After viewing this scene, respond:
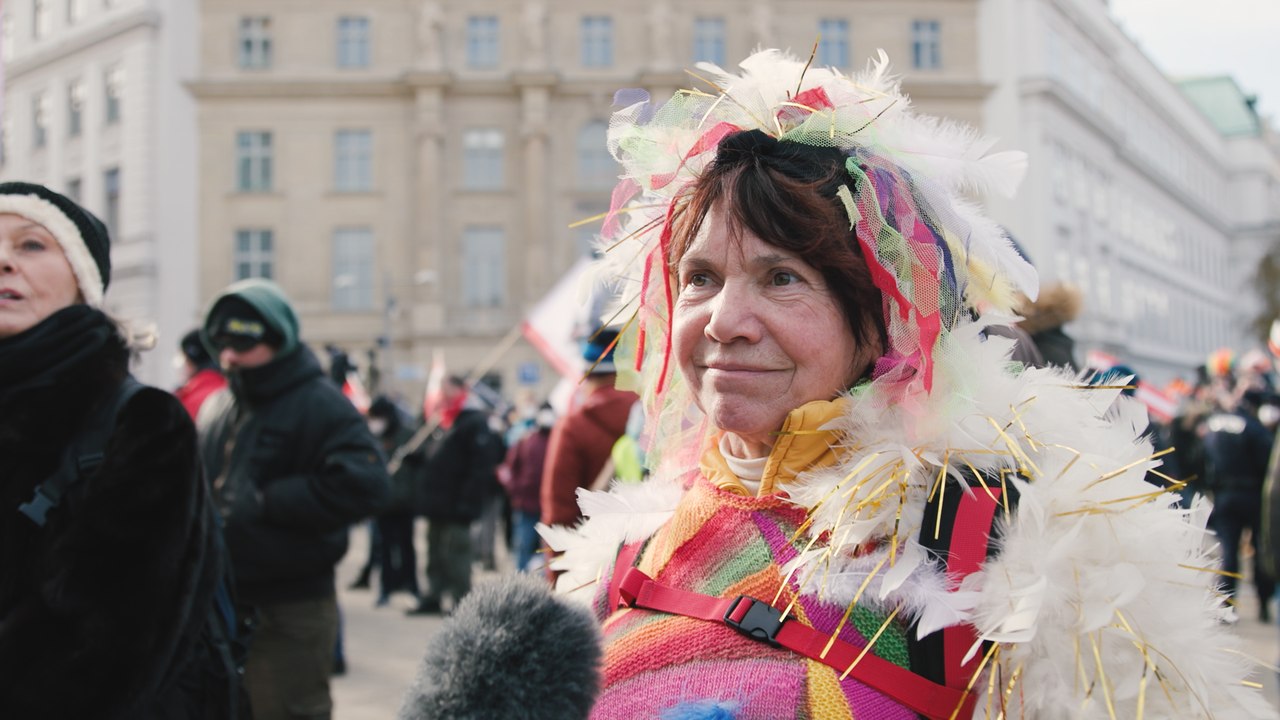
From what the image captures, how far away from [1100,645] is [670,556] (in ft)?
2.05

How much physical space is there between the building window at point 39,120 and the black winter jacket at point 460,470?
3217 cm

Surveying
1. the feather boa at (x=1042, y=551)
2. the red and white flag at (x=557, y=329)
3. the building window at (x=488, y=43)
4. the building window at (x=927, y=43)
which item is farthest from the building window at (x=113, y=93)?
the feather boa at (x=1042, y=551)

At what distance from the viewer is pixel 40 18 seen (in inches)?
1367

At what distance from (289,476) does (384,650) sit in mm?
3879

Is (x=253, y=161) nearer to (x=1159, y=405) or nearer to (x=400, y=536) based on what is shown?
(x=400, y=536)

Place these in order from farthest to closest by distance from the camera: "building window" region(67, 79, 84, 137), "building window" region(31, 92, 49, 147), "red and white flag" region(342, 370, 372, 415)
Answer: "building window" region(31, 92, 49, 147)
"building window" region(67, 79, 84, 137)
"red and white flag" region(342, 370, 372, 415)

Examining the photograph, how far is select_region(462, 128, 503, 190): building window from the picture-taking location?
103 feet

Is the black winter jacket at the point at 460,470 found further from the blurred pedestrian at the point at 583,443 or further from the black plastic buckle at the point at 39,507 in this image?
the black plastic buckle at the point at 39,507

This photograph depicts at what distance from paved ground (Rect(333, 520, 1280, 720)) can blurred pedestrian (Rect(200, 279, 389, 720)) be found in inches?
37.2

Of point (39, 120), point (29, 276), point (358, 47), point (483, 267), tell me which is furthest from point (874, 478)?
point (39, 120)

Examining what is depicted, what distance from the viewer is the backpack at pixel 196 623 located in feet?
6.91

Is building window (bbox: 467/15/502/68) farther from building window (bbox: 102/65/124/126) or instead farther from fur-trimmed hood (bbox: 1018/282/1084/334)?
fur-trimmed hood (bbox: 1018/282/1084/334)

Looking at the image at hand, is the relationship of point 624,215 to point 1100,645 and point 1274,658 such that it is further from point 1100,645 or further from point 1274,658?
point 1274,658

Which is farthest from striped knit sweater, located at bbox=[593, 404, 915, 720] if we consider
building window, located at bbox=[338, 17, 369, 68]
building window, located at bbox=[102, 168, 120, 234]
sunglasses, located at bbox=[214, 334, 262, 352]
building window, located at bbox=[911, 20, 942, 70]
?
building window, located at bbox=[911, 20, 942, 70]
